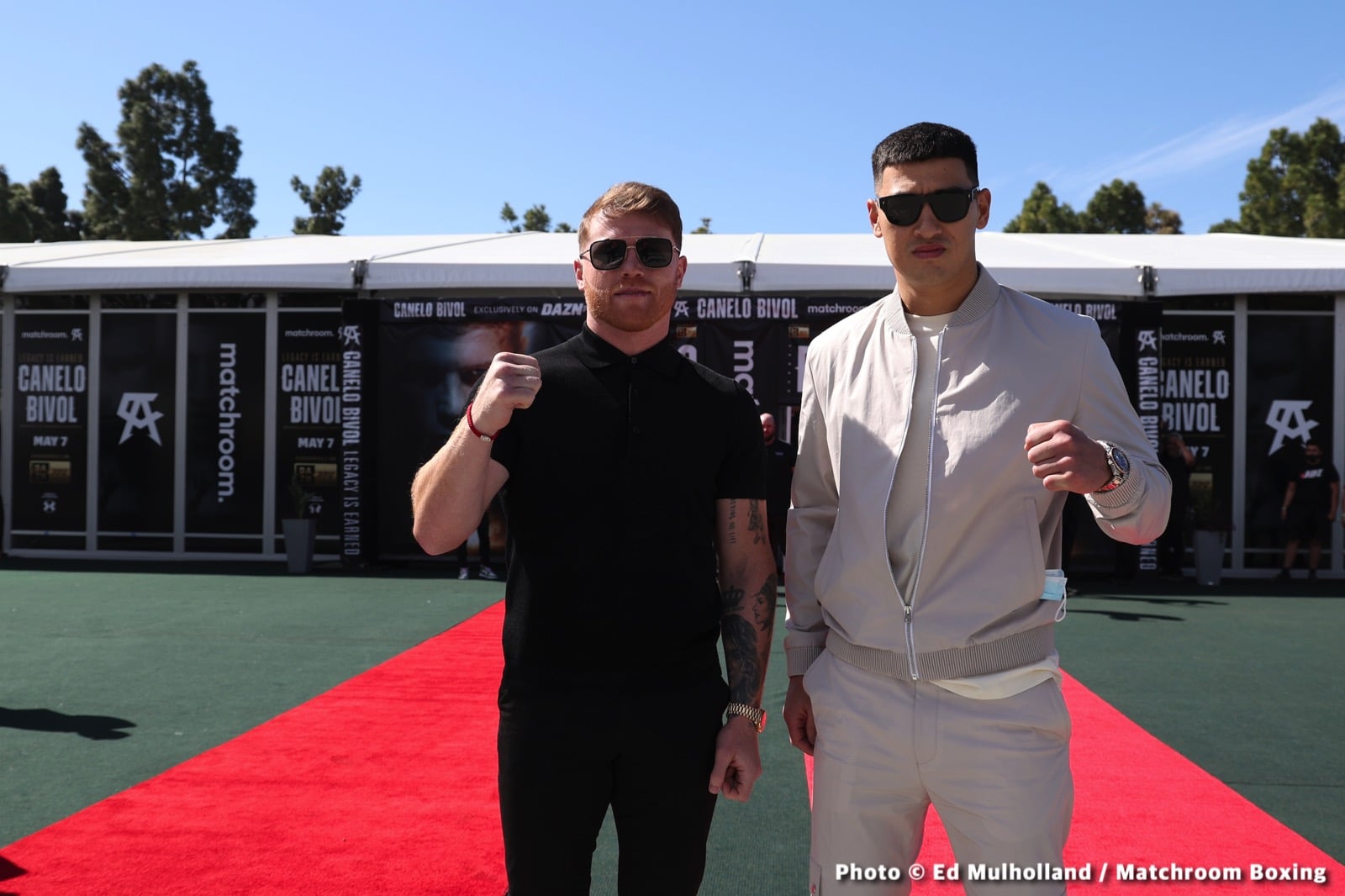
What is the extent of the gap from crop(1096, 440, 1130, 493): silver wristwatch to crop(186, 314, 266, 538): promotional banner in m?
13.3

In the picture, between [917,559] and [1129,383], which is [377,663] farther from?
[1129,383]

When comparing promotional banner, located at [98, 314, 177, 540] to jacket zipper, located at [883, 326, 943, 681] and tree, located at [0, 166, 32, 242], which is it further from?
tree, located at [0, 166, 32, 242]

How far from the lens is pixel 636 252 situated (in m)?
2.23

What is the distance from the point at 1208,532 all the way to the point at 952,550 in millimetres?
11584

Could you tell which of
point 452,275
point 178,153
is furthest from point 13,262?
point 178,153

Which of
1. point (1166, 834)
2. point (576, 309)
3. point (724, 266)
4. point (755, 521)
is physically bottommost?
point (1166, 834)

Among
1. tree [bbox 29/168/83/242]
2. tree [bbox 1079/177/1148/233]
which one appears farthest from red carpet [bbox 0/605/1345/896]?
tree [bbox 1079/177/1148/233]

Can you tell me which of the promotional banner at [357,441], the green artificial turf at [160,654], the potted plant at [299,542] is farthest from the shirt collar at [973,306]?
the potted plant at [299,542]

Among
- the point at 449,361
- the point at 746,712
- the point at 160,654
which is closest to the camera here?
the point at 746,712

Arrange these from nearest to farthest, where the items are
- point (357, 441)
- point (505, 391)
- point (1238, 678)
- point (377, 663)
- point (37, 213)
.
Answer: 1. point (505, 391)
2. point (1238, 678)
3. point (377, 663)
4. point (357, 441)
5. point (37, 213)

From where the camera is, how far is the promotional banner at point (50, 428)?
14.2 meters

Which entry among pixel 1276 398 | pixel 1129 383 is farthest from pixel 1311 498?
pixel 1129 383

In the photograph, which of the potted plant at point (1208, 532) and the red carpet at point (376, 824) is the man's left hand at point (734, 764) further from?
the potted plant at point (1208, 532)

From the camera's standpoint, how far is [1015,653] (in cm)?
207
